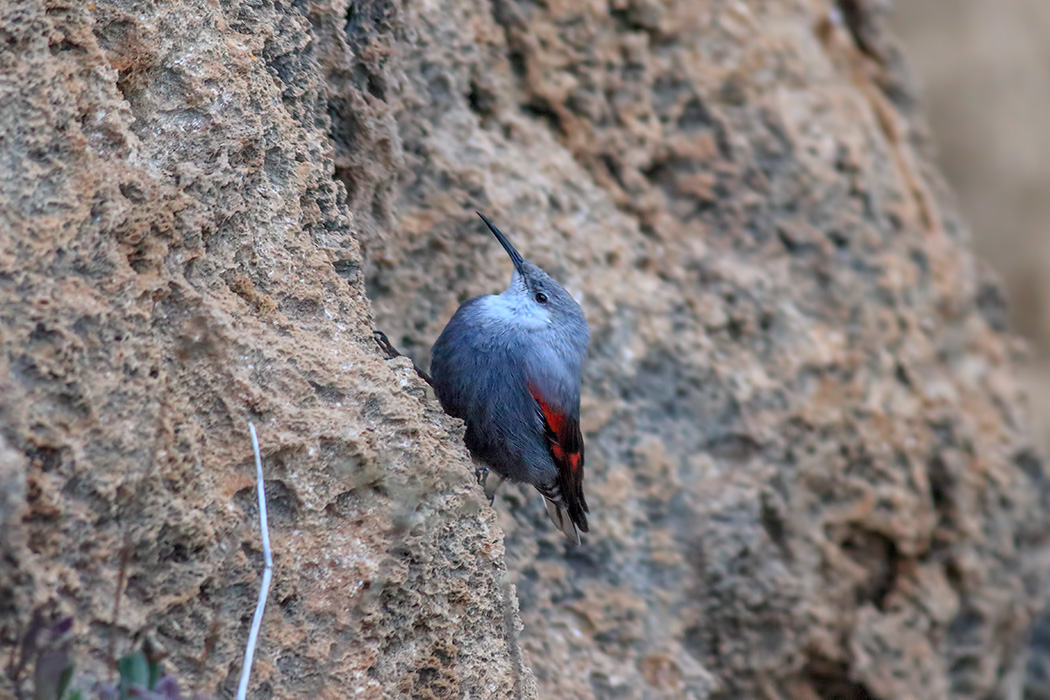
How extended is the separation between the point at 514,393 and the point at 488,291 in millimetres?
605

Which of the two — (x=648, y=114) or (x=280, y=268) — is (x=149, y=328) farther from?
(x=648, y=114)

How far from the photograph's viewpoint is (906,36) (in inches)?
329

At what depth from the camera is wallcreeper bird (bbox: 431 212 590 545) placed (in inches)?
134

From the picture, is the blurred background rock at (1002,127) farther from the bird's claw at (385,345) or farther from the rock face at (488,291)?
the bird's claw at (385,345)

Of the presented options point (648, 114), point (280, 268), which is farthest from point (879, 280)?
point (280, 268)

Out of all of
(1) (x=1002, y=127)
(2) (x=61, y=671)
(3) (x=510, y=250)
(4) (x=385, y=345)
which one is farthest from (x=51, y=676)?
(1) (x=1002, y=127)

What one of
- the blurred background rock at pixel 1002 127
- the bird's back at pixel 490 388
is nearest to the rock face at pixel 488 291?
the bird's back at pixel 490 388

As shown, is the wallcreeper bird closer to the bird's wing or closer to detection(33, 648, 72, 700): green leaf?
the bird's wing

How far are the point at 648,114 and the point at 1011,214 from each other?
16.5ft

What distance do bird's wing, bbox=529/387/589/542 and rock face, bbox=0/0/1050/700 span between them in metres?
0.31

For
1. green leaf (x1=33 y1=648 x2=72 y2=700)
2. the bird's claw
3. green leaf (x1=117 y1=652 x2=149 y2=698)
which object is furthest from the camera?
the bird's claw

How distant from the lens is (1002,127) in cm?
823

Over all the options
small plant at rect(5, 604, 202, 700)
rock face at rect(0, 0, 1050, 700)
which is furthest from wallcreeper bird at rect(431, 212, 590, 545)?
small plant at rect(5, 604, 202, 700)

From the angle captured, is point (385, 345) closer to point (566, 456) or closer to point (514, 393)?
point (514, 393)
